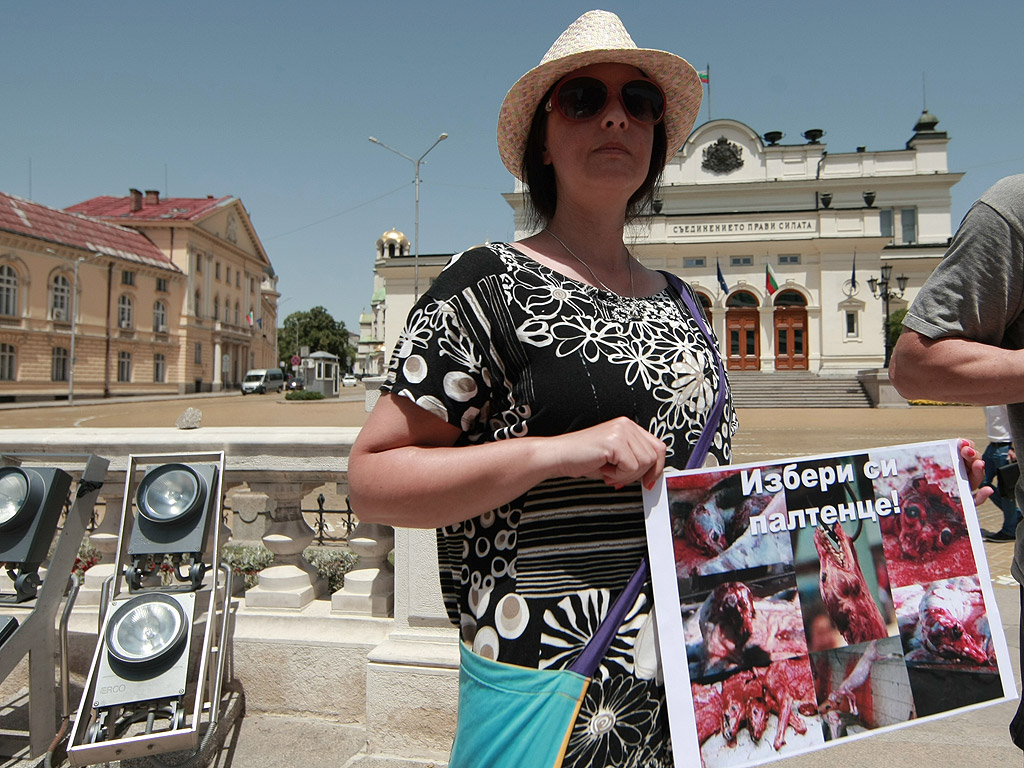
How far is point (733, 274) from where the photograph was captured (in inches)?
1511

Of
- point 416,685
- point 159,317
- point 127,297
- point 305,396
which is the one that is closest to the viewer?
point 416,685

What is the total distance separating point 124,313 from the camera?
153 ft

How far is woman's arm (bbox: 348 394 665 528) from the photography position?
1.09m

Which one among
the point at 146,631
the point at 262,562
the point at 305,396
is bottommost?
the point at 146,631

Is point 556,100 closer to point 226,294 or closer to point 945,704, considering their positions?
point 945,704

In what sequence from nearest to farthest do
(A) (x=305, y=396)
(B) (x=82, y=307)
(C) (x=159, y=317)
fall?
(A) (x=305, y=396) → (B) (x=82, y=307) → (C) (x=159, y=317)

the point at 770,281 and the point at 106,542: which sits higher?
the point at 770,281

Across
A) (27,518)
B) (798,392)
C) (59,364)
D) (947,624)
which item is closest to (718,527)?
(947,624)

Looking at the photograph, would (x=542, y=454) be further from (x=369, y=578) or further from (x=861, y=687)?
(x=369, y=578)

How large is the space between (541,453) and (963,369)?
102 centimetres

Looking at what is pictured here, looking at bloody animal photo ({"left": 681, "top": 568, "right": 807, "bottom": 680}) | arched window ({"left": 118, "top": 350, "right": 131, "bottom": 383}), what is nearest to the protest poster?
bloody animal photo ({"left": 681, "top": 568, "right": 807, "bottom": 680})

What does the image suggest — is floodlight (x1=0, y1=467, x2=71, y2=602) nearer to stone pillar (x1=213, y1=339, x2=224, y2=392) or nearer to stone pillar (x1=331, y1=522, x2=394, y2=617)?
stone pillar (x1=331, y1=522, x2=394, y2=617)

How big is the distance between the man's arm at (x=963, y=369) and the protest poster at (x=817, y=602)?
0.57 feet

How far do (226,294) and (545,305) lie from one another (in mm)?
64176
